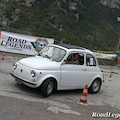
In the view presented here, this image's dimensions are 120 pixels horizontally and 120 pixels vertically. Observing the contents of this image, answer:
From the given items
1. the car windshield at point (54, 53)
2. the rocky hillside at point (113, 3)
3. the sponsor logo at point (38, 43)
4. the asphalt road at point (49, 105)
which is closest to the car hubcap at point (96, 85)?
the asphalt road at point (49, 105)

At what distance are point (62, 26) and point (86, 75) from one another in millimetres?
56632

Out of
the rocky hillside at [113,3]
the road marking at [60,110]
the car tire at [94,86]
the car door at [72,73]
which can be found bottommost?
the road marking at [60,110]

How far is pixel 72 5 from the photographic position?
76.6 metres

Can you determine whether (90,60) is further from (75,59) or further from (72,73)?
(72,73)

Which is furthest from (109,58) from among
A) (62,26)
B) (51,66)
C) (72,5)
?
(72,5)

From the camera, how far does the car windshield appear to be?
819cm

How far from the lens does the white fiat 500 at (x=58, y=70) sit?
290 inches

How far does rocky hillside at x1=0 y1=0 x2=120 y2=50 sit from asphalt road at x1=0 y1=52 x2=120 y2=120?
4703 centimetres

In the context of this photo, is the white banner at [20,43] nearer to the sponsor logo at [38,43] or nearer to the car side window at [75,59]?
the sponsor logo at [38,43]

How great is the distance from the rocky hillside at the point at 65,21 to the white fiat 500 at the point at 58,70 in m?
46.4

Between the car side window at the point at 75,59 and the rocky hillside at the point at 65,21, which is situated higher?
the rocky hillside at the point at 65,21

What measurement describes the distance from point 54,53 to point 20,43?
411 inches

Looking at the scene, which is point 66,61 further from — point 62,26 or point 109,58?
point 62,26

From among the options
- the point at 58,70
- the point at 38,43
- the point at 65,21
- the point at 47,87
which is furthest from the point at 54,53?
the point at 65,21
